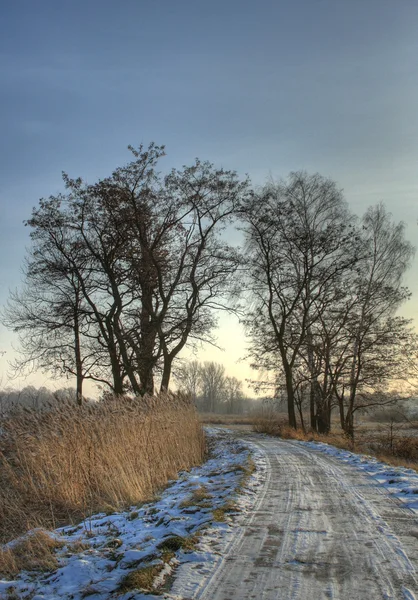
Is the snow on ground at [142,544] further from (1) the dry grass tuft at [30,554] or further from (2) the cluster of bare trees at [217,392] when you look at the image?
(2) the cluster of bare trees at [217,392]

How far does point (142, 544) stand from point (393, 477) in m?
5.36

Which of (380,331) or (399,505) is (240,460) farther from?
(380,331)

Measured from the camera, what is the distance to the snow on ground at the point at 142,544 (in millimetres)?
3324

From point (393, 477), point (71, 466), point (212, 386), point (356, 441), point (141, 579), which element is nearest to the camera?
point (141, 579)

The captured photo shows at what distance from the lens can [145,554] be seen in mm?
3846

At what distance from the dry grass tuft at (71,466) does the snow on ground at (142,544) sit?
67 centimetres

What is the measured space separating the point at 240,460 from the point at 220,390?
11917 centimetres

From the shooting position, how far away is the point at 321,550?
3.98 m

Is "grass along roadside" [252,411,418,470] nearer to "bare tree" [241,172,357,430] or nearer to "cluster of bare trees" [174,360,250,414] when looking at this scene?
"bare tree" [241,172,357,430]

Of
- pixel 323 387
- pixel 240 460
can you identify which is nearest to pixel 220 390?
pixel 323 387

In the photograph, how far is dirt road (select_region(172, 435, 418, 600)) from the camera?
315 cm

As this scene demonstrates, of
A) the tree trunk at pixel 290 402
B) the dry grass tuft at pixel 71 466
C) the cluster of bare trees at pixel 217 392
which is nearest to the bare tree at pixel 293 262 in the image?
the tree trunk at pixel 290 402

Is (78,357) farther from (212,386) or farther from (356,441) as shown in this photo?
(212,386)

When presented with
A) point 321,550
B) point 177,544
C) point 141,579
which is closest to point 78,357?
point 177,544
